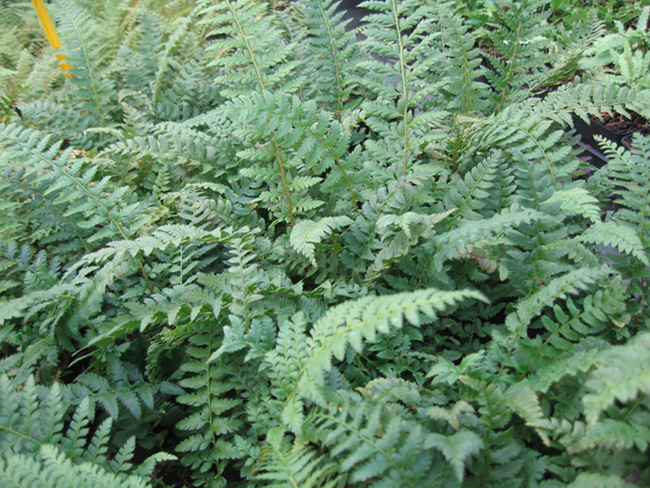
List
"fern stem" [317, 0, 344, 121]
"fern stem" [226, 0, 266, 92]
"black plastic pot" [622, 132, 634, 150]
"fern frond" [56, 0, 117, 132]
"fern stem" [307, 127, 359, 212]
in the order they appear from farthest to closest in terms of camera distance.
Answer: "fern frond" [56, 0, 117, 132], "black plastic pot" [622, 132, 634, 150], "fern stem" [317, 0, 344, 121], "fern stem" [226, 0, 266, 92], "fern stem" [307, 127, 359, 212]

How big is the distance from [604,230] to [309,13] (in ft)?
4.39

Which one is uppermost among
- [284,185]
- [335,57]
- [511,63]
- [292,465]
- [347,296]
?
[335,57]

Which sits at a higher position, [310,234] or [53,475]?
[310,234]

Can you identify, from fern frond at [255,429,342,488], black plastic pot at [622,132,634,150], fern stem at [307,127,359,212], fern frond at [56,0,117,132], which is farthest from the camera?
fern frond at [56,0,117,132]

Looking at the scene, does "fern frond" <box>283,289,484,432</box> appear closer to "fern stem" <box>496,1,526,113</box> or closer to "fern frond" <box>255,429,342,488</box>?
"fern frond" <box>255,429,342,488</box>

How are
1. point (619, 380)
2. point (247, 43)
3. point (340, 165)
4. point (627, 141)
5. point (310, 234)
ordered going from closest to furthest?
1. point (619, 380)
2. point (310, 234)
3. point (340, 165)
4. point (247, 43)
5. point (627, 141)

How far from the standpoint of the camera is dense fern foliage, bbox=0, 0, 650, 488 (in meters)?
0.97

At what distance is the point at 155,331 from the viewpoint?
5.22ft

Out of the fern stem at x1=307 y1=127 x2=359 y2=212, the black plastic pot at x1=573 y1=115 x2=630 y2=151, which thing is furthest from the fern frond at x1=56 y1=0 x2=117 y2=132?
the black plastic pot at x1=573 y1=115 x2=630 y2=151

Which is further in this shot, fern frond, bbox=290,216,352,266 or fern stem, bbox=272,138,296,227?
fern stem, bbox=272,138,296,227

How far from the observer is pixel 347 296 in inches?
54.4

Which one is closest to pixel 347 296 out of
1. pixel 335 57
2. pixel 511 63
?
pixel 335 57

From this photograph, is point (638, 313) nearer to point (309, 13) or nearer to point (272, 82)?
point (272, 82)

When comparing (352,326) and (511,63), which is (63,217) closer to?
(352,326)
